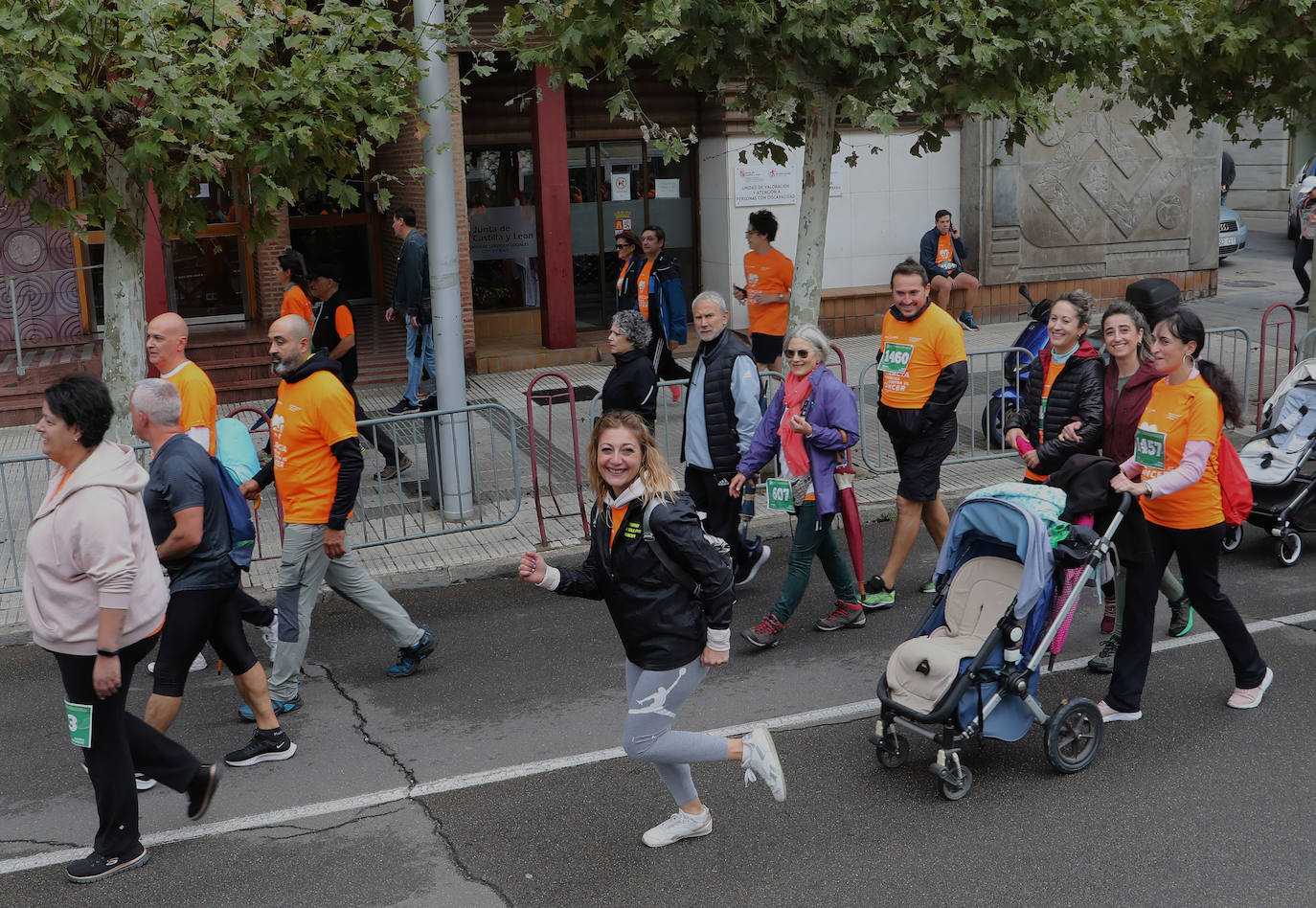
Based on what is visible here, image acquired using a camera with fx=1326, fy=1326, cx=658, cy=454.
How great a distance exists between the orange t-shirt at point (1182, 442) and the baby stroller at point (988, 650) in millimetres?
353

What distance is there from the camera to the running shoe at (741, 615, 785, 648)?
7469 millimetres

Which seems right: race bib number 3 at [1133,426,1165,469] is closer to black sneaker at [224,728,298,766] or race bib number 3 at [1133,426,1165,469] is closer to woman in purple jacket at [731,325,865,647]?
woman in purple jacket at [731,325,865,647]

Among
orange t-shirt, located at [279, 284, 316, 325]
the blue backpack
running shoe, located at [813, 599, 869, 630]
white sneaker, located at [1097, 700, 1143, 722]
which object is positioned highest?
orange t-shirt, located at [279, 284, 316, 325]

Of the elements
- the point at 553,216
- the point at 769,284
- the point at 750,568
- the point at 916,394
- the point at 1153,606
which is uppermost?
the point at 553,216

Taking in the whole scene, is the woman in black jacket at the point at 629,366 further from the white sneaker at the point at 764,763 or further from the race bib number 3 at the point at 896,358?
the white sneaker at the point at 764,763

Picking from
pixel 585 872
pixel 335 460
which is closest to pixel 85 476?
pixel 335 460

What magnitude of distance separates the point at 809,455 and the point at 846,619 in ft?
3.31

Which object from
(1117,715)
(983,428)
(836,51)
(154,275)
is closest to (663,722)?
(1117,715)

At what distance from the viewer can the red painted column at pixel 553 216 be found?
52.9 feet

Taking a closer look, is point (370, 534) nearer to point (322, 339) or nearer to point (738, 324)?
point (322, 339)

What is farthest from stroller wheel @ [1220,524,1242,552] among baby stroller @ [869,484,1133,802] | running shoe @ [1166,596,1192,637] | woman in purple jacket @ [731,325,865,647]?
baby stroller @ [869,484,1133,802]

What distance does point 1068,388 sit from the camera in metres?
7.45

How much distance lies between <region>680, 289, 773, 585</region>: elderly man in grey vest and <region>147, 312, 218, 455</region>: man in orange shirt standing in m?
2.79

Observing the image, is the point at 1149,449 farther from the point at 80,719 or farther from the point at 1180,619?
the point at 80,719
